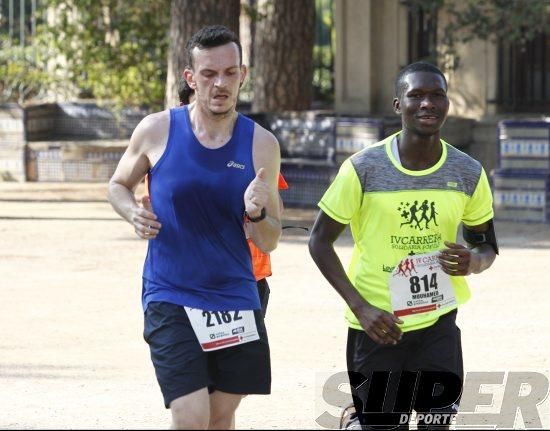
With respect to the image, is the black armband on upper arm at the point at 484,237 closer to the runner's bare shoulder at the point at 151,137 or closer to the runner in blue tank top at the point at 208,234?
the runner in blue tank top at the point at 208,234

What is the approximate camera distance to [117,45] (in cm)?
1814

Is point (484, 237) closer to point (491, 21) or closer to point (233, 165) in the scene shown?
point (233, 165)

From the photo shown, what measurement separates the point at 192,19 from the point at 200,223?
10.4 m

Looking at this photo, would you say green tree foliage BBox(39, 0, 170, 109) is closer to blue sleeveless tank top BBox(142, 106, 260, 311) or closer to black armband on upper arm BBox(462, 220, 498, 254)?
black armband on upper arm BBox(462, 220, 498, 254)

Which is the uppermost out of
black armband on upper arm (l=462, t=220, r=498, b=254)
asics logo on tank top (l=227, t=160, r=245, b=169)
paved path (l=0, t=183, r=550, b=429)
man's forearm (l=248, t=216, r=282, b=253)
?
asics logo on tank top (l=227, t=160, r=245, b=169)

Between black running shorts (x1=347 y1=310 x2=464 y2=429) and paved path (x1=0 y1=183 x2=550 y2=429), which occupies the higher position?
black running shorts (x1=347 y1=310 x2=464 y2=429)

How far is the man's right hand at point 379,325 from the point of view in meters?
4.75

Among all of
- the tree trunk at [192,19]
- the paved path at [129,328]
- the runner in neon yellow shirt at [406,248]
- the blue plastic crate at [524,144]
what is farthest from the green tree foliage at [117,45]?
the runner in neon yellow shirt at [406,248]

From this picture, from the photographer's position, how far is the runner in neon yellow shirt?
486cm

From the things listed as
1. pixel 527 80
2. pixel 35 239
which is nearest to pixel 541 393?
pixel 35 239

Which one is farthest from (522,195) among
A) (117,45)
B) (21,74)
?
(21,74)

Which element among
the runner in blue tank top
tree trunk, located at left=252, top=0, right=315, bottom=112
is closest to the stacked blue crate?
tree trunk, located at left=252, top=0, right=315, bottom=112

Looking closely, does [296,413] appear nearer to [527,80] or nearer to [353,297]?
[353,297]

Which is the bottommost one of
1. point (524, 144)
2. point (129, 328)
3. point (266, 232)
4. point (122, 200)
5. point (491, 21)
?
point (129, 328)
